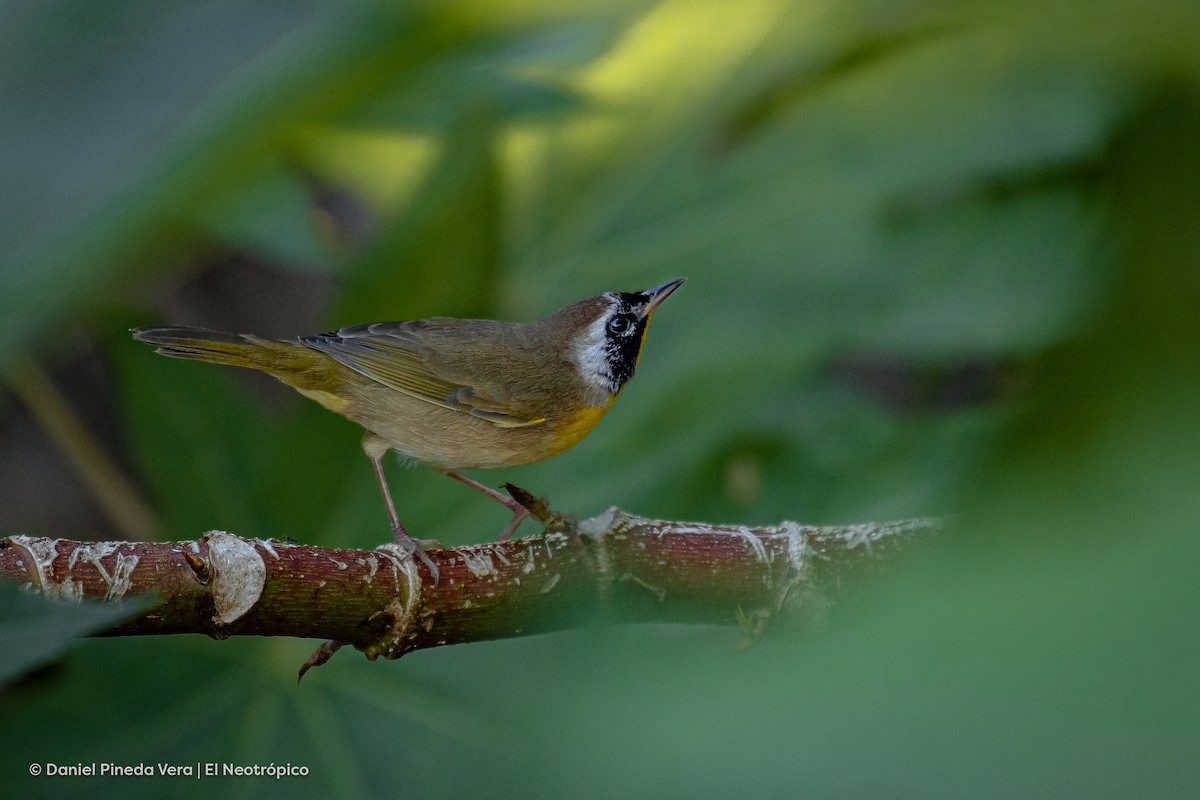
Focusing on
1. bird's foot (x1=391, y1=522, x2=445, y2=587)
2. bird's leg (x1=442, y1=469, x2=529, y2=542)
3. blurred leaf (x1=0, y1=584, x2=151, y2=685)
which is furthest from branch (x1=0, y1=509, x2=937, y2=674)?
blurred leaf (x1=0, y1=584, x2=151, y2=685)

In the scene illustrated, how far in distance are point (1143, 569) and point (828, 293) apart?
2317 millimetres

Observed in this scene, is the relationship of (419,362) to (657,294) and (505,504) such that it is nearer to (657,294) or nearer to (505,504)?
(505,504)

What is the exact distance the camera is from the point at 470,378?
224 cm

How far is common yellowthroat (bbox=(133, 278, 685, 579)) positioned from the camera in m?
2.12

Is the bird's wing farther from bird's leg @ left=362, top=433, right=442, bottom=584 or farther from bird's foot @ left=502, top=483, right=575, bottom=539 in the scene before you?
bird's foot @ left=502, top=483, right=575, bottom=539

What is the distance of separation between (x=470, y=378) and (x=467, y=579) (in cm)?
77

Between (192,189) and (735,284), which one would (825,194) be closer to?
(735,284)

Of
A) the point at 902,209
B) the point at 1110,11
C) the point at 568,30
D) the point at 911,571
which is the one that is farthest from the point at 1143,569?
the point at 902,209

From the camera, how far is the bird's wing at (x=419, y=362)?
2127 millimetres

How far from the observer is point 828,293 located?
258 centimetres

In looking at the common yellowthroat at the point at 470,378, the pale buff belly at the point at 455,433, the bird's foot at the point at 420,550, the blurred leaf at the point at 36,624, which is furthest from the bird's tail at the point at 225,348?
the blurred leaf at the point at 36,624

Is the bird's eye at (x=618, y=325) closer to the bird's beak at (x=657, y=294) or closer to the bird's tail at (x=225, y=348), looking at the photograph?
the bird's beak at (x=657, y=294)

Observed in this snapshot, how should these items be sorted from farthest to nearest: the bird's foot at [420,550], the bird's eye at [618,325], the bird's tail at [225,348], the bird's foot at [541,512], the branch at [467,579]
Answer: the bird's eye at [618,325], the bird's tail at [225,348], the bird's foot at [420,550], the bird's foot at [541,512], the branch at [467,579]

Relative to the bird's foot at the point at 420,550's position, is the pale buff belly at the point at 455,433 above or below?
above
